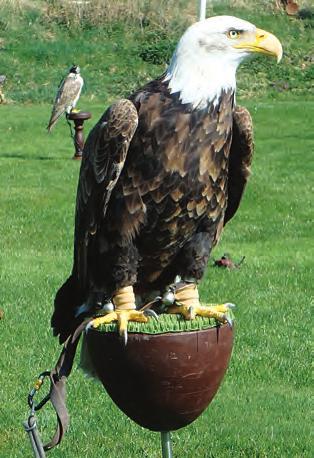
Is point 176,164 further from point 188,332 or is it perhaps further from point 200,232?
point 188,332

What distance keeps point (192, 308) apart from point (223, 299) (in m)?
3.72

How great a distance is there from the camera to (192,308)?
10.8 ft

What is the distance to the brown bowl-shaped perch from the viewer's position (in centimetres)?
304

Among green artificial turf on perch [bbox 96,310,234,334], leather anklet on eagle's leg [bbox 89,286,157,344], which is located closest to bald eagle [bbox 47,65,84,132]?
leather anklet on eagle's leg [bbox 89,286,157,344]

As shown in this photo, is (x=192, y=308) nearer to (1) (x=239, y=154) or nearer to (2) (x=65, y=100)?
(1) (x=239, y=154)

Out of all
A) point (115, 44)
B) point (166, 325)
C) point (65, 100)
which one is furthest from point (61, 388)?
point (115, 44)

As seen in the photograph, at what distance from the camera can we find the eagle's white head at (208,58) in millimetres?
3254

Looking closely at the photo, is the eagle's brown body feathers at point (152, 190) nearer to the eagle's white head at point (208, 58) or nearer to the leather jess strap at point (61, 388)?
the eagle's white head at point (208, 58)

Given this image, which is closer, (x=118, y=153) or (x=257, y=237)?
(x=118, y=153)

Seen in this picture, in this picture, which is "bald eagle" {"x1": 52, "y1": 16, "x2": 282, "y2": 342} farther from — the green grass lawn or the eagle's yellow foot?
the green grass lawn

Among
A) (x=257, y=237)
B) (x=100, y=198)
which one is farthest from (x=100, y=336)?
(x=257, y=237)

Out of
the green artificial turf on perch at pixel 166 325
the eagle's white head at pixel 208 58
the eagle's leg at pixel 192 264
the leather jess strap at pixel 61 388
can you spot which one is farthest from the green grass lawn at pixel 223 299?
the eagle's white head at pixel 208 58

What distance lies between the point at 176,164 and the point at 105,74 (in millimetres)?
18200

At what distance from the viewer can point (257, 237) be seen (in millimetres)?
9273
